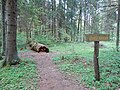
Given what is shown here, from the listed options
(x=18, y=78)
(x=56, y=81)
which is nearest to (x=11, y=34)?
(x=18, y=78)

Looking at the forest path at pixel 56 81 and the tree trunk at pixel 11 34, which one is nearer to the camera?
the forest path at pixel 56 81

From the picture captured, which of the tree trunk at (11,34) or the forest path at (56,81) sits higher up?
the tree trunk at (11,34)

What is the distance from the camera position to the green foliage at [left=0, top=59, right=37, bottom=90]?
544 centimetres

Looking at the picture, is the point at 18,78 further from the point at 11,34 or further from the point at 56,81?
the point at 11,34

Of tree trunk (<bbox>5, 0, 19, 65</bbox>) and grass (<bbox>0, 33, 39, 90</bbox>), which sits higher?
tree trunk (<bbox>5, 0, 19, 65</bbox>)

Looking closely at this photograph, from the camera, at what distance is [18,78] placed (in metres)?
6.16

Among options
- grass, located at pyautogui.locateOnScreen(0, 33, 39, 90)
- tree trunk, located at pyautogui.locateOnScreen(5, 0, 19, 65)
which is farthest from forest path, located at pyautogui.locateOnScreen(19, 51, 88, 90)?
tree trunk, located at pyautogui.locateOnScreen(5, 0, 19, 65)

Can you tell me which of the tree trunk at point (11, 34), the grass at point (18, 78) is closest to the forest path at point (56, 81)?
the grass at point (18, 78)

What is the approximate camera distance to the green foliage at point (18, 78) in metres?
5.44

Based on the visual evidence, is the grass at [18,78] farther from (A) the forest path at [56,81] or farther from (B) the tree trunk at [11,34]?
(B) the tree trunk at [11,34]

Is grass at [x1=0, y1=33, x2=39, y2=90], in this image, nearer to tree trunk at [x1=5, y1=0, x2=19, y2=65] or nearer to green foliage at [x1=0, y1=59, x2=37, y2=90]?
green foliage at [x1=0, y1=59, x2=37, y2=90]

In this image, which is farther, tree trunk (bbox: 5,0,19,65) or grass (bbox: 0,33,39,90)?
tree trunk (bbox: 5,0,19,65)

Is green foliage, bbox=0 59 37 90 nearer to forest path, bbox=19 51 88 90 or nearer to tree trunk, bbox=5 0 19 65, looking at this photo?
forest path, bbox=19 51 88 90

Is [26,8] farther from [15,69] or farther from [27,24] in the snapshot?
[15,69]
